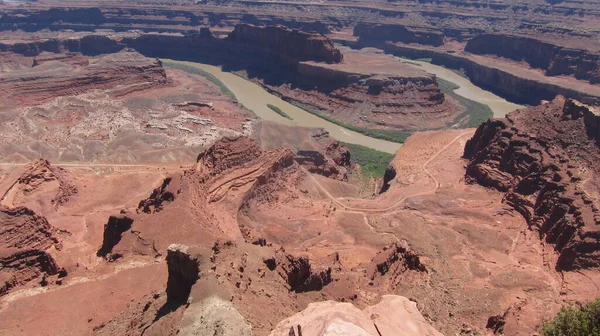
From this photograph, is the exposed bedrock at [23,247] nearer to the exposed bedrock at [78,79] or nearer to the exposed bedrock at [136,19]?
the exposed bedrock at [78,79]

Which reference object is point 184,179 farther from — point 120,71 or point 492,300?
point 120,71

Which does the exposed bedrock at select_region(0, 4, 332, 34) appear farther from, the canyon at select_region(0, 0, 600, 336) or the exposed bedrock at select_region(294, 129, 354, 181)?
the exposed bedrock at select_region(294, 129, 354, 181)

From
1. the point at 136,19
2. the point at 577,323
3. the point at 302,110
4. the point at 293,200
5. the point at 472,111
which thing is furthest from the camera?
the point at 136,19

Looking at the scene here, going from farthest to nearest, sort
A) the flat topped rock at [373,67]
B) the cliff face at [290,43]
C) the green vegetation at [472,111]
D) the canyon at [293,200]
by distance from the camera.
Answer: the cliff face at [290,43]
the flat topped rock at [373,67]
the green vegetation at [472,111]
the canyon at [293,200]

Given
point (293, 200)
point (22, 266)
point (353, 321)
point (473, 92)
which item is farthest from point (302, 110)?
point (353, 321)

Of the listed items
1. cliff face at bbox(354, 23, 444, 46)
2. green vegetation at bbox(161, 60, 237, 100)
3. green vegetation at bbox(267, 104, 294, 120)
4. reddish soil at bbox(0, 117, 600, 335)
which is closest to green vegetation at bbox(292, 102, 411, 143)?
green vegetation at bbox(267, 104, 294, 120)

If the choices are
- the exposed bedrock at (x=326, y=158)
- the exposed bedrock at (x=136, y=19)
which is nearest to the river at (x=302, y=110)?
the exposed bedrock at (x=326, y=158)

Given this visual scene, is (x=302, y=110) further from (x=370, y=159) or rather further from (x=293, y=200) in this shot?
(x=293, y=200)
